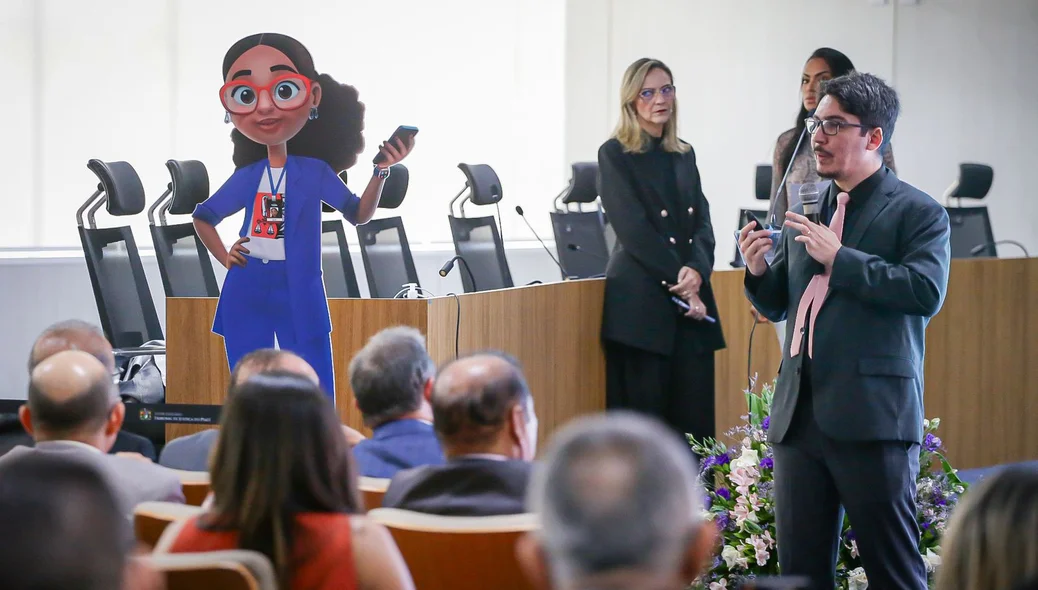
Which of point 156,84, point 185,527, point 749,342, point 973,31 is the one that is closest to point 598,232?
point 749,342

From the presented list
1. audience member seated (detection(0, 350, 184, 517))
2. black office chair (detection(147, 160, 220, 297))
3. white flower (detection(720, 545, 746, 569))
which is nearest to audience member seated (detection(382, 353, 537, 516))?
audience member seated (detection(0, 350, 184, 517))

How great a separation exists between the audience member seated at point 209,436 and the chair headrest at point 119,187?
1971 millimetres

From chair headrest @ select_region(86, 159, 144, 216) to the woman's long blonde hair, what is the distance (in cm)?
186

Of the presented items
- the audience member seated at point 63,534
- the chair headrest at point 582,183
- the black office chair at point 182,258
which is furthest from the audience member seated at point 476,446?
the chair headrest at point 582,183

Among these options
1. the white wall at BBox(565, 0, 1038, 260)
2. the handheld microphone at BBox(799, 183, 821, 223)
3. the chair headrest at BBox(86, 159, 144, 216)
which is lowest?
the handheld microphone at BBox(799, 183, 821, 223)

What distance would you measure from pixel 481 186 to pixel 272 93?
2307 mm

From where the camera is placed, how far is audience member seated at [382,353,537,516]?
1.99m

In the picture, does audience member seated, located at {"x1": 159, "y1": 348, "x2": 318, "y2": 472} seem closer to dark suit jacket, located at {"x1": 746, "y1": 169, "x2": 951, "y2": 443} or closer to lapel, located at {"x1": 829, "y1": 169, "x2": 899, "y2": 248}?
dark suit jacket, located at {"x1": 746, "y1": 169, "x2": 951, "y2": 443}

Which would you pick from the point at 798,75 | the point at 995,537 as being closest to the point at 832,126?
the point at 995,537

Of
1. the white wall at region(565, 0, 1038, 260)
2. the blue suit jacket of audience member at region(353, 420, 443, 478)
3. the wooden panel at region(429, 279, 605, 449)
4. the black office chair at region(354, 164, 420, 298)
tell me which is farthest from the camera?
the white wall at region(565, 0, 1038, 260)

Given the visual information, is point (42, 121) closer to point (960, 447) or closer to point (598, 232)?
point (598, 232)

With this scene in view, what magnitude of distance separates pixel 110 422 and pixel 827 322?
1.56 metres

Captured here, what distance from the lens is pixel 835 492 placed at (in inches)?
109

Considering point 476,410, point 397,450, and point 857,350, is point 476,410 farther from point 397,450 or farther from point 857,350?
point 857,350
